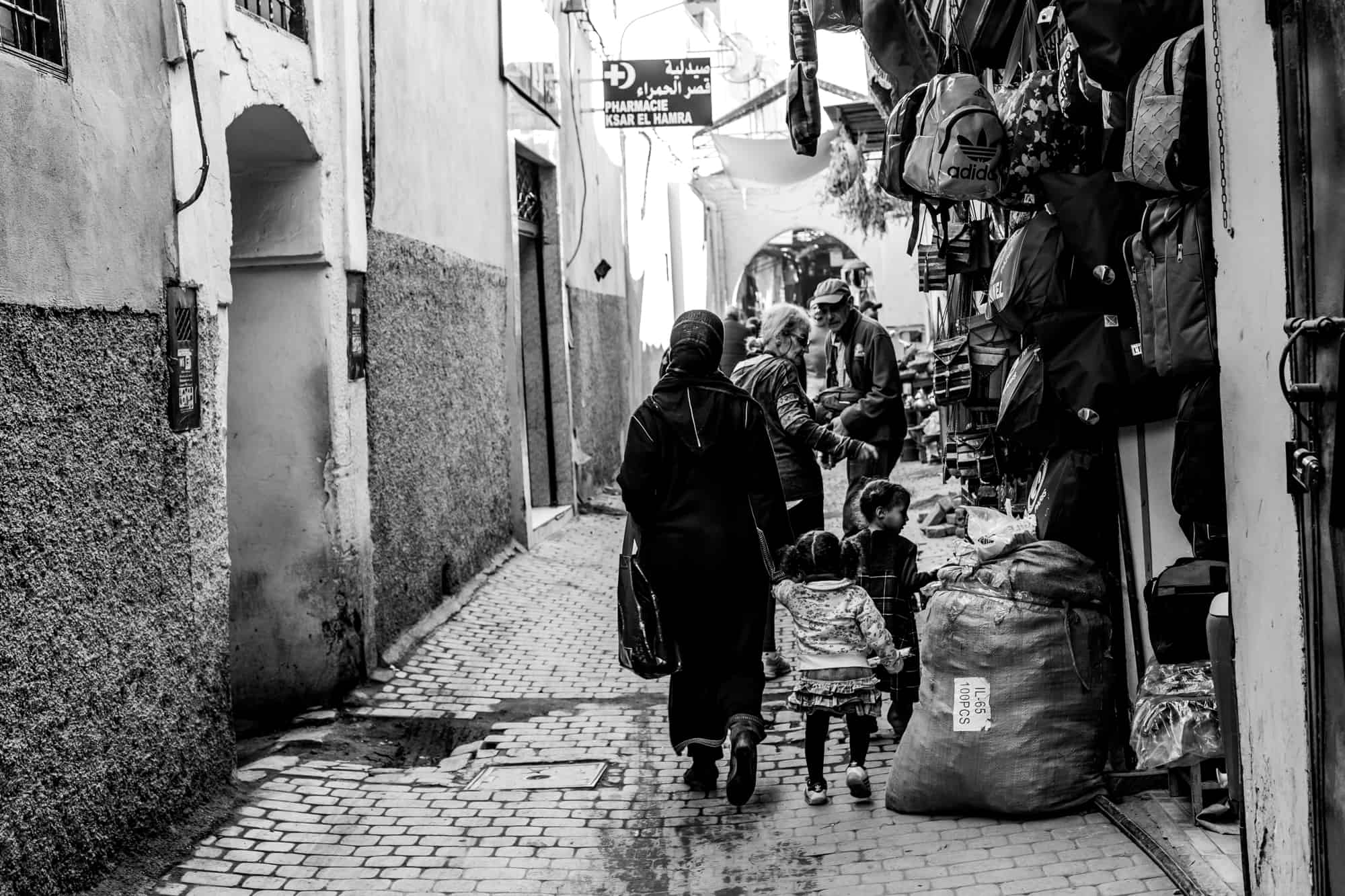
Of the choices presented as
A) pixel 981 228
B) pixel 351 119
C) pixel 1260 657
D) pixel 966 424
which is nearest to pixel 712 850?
pixel 1260 657

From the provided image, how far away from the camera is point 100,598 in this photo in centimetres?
436

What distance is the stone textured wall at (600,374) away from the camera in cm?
1333

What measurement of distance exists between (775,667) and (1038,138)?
10.5ft

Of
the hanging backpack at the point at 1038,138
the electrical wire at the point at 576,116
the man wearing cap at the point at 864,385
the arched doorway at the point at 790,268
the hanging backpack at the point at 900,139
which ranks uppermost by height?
the arched doorway at the point at 790,268

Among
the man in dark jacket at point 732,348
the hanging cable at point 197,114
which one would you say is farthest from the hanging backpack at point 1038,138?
the man in dark jacket at point 732,348

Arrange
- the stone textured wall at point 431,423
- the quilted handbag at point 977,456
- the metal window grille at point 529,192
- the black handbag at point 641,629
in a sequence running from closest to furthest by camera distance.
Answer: the black handbag at point 641,629
the quilted handbag at point 977,456
the stone textured wall at point 431,423
the metal window grille at point 529,192

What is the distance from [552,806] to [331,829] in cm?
80

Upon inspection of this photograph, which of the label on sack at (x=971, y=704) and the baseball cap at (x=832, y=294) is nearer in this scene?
the label on sack at (x=971, y=704)

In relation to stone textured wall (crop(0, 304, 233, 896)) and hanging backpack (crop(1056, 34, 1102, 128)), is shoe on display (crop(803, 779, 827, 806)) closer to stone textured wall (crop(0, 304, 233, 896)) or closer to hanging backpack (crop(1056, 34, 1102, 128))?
stone textured wall (crop(0, 304, 233, 896))

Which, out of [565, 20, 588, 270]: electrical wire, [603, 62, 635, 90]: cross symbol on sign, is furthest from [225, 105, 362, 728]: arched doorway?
[603, 62, 635, 90]: cross symbol on sign

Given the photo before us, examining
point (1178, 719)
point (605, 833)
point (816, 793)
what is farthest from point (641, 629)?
point (1178, 719)

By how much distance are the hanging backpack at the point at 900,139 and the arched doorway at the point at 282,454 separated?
2712 mm

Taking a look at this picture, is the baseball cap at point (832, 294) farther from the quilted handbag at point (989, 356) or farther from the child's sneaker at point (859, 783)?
the child's sneaker at point (859, 783)

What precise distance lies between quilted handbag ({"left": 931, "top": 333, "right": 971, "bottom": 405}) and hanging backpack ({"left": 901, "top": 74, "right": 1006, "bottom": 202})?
834 mm
